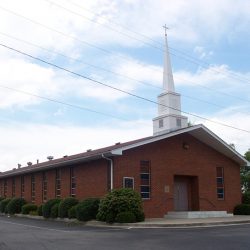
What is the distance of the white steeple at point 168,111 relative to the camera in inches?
1209

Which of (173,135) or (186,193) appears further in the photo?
(186,193)

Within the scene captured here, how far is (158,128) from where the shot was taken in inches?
1244

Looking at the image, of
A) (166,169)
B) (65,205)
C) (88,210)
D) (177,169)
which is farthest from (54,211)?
(177,169)

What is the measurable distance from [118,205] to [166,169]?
242 inches

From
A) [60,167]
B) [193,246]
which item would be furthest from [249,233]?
[60,167]

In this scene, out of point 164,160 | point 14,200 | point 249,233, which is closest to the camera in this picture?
point 249,233

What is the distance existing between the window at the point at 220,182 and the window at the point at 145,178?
603 cm

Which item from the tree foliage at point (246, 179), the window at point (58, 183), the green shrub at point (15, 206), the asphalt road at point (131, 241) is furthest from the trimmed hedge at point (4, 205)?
the tree foliage at point (246, 179)

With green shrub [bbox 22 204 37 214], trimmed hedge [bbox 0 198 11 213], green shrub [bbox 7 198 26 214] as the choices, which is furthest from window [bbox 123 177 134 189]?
trimmed hedge [bbox 0 198 11 213]

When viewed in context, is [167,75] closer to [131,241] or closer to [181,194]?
[181,194]

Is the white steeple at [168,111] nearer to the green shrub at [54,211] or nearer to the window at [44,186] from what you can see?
the green shrub at [54,211]

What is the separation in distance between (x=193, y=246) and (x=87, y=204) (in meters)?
12.3

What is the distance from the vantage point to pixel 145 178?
27.5m

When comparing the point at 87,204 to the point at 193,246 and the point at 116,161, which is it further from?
the point at 193,246
